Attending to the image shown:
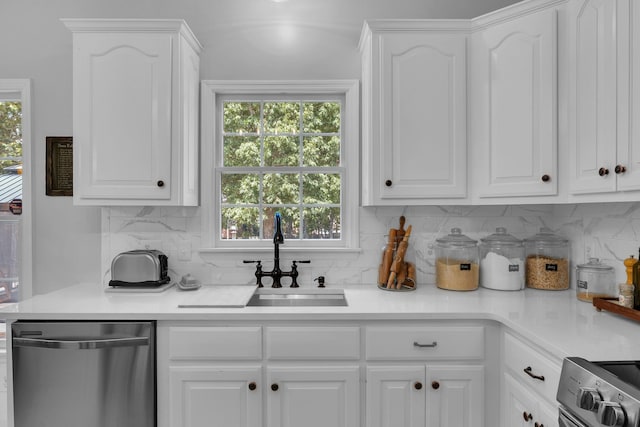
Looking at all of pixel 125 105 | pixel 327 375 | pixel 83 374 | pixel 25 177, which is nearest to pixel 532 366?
pixel 327 375

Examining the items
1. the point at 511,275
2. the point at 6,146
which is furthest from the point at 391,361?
the point at 6,146

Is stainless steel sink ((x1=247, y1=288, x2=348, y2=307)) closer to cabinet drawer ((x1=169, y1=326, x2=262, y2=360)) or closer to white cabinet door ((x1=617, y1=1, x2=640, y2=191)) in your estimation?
cabinet drawer ((x1=169, y1=326, x2=262, y2=360))

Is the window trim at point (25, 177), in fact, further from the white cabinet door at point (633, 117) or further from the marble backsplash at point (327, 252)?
the white cabinet door at point (633, 117)

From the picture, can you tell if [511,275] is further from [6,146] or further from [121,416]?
[6,146]

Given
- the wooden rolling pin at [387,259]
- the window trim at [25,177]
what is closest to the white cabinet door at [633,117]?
the wooden rolling pin at [387,259]

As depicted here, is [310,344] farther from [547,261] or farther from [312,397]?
[547,261]

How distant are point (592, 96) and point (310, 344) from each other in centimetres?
166

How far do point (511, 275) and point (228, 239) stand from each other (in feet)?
5.70

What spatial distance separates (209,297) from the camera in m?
2.10

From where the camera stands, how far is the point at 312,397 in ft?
5.95

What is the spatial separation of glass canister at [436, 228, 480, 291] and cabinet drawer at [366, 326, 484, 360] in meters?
0.47

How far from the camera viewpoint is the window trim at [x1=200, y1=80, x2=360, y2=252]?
97.7 inches

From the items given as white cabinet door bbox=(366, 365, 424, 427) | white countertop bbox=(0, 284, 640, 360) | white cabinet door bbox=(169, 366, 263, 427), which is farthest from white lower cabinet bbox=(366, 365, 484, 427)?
white cabinet door bbox=(169, 366, 263, 427)

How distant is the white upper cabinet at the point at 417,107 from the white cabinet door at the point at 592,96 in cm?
52
